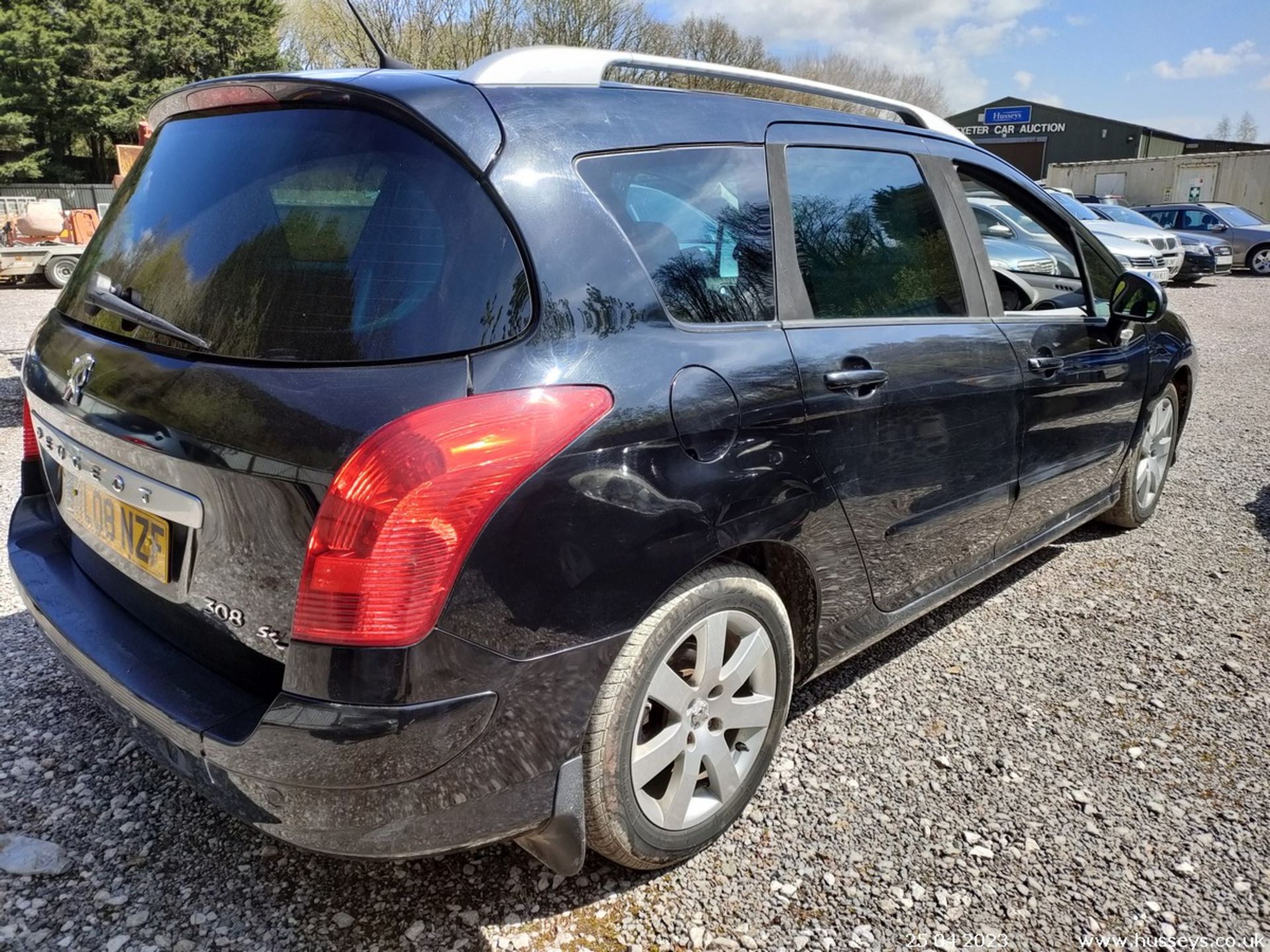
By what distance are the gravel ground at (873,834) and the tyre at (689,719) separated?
0.18 meters

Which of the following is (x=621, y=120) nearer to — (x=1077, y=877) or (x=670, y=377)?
(x=670, y=377)

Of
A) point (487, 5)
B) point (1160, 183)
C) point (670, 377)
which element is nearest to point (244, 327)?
point (670, 377)

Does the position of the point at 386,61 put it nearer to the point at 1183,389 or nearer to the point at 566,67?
the point at 566,67

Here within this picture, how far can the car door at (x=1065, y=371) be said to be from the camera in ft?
10.2

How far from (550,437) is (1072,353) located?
2.43 metres

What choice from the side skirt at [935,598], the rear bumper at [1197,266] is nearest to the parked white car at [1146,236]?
the rear bumper at [1197,266]

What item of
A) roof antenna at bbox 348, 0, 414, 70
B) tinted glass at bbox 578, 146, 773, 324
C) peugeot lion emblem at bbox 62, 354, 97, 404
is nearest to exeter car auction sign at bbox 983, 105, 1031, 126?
tinted glass at bbox 578, 146, 773, 324

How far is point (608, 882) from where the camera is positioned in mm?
2174

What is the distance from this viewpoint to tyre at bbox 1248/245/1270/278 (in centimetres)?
2059

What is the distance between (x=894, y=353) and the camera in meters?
2.51

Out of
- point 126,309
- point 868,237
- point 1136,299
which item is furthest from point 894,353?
point 126,309

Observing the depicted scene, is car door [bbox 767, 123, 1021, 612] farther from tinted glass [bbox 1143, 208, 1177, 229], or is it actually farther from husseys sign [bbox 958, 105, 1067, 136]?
husseys sign [bbox 958, 105, 1067, 136]

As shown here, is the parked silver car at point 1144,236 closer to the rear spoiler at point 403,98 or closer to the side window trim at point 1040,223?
the side window trim at point 1040,223

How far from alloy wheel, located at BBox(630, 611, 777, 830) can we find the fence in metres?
35.7
